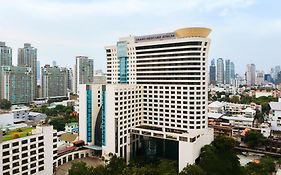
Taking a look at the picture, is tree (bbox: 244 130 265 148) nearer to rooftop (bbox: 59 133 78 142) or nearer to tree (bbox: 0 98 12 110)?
rooftop (bbox: 59 133 78 142)

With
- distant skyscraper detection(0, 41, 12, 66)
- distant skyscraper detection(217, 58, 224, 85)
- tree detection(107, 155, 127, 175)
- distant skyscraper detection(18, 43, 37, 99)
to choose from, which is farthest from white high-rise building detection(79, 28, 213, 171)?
distant skyscraper detection(217, 58, 224, 85)

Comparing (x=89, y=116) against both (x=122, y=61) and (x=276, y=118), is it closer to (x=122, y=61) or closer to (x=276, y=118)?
(x=122, y=61)

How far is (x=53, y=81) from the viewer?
2847 inches

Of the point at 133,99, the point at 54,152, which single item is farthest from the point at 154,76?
the point at 54,152

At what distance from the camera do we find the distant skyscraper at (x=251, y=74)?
11850 cm

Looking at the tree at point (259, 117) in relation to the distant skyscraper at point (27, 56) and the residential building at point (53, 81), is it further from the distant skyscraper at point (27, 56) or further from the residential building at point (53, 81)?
the distant skyscraper at point (27, 56)

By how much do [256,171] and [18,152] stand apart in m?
18.8

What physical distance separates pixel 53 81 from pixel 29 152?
56.0 m

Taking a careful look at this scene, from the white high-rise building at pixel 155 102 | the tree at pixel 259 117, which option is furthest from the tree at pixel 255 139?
the tree at pixel 259 117

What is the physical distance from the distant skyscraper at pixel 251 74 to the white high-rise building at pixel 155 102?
334ft

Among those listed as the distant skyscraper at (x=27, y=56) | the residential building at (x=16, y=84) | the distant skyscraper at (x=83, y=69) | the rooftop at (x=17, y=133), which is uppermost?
the distant skyscraper at (x=27, y=56)

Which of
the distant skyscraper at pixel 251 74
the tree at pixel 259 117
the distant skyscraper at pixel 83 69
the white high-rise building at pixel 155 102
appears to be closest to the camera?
the white high-rise building at pixel 155 102

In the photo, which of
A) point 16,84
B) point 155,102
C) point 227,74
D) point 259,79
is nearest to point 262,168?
point 155,102

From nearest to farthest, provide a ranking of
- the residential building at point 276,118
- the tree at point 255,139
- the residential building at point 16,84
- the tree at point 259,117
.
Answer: the tree at point 255,139 → the residential building at point 276,118 → the tree at point 259,117 → the residential building at point 16,84
